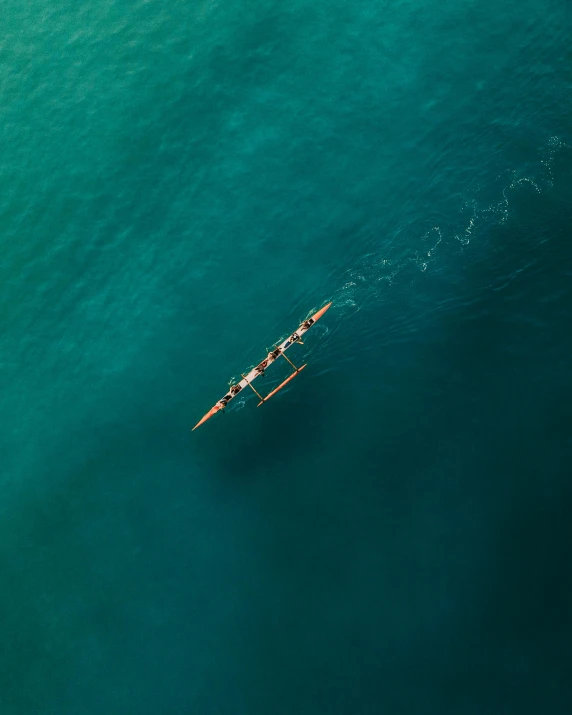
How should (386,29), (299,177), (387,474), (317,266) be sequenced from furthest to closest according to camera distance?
(386,29) → (299,177) → (317,266) → (387,474)

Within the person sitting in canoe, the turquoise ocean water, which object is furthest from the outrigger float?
the turquoise ocean water

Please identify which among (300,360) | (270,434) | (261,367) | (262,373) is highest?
(261,367)

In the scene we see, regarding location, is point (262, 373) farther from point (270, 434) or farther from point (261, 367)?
point (270, 434)

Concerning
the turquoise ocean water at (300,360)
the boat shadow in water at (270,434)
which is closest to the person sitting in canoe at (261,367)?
the turquoise ocean water at (300,360)

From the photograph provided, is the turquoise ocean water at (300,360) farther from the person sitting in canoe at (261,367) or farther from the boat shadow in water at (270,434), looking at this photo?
the person sitting in canoe at (261,367)

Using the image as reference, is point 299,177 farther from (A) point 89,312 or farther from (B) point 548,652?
(B) point 548,652

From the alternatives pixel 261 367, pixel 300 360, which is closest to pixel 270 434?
pixel 261 367

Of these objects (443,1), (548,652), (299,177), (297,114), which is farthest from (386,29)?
(548,652)

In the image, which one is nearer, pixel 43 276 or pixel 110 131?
pixel 43 276
